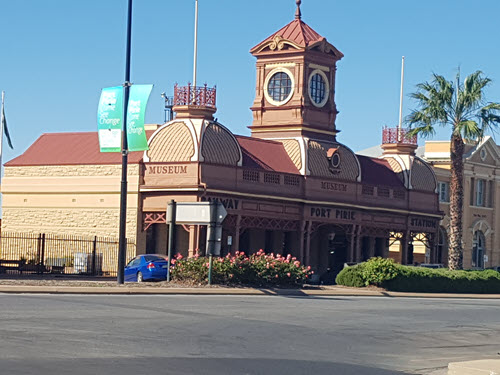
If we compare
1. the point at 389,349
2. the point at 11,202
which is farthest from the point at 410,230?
the point at 389,349

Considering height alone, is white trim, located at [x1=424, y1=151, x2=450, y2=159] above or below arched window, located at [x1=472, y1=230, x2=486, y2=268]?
above

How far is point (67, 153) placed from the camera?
48.2 meters

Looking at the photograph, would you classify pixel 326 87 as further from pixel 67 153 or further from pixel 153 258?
pixel 153 258

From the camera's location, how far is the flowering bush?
1204 inches

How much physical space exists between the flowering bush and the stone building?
1044cm

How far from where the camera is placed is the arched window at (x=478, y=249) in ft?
216

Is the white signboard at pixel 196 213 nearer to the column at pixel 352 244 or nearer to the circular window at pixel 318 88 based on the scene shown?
the column at pixel 352 244

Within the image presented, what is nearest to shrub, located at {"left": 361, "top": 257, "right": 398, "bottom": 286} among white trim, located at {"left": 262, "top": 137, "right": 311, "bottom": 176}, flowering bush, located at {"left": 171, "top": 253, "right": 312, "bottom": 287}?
flowering bush, located at {"left": 171, "top": 253, "right": 312, "bottom": 287}

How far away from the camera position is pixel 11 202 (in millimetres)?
48375

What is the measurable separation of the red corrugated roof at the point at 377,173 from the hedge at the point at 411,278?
45.9ft

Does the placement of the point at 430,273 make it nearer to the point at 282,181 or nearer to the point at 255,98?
the point at 282,181

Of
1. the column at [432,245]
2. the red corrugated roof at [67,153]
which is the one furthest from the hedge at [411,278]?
the column at [432,245]

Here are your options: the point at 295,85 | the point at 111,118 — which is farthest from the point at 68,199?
the point at 111,118

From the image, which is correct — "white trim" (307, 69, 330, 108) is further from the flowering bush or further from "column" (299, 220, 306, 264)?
the flowering bush
